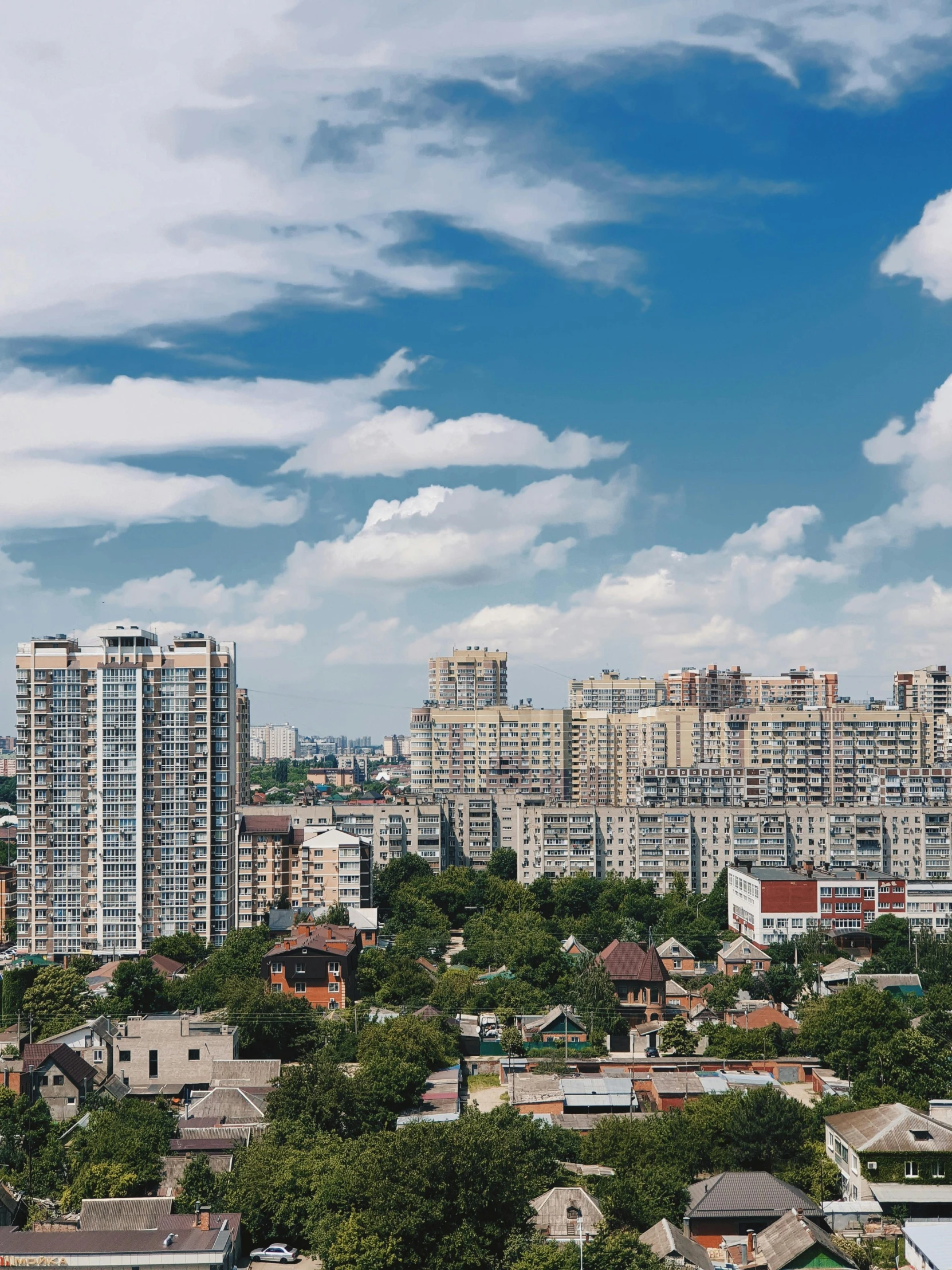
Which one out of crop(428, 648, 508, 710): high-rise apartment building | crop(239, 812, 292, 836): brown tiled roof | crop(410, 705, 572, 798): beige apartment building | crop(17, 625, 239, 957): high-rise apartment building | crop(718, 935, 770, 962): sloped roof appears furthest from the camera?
crop(428, 648, 508, 710): high-rise apartment building

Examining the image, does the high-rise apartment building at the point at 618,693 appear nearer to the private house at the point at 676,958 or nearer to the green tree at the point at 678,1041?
the private house at the point at 676,958

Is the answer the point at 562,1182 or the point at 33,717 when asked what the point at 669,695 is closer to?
the point at 33,717

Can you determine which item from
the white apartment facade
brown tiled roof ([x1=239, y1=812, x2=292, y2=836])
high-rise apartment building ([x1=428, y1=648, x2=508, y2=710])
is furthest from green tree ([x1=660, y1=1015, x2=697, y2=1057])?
the white apartment facade

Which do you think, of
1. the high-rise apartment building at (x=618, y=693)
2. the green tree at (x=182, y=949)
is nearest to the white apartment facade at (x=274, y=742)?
the high-rise apartment building at (x=618, y=693)

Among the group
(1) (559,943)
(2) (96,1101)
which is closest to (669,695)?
(1) (559,943)

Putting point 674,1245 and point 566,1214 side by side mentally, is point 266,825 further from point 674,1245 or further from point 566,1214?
point 674,1245

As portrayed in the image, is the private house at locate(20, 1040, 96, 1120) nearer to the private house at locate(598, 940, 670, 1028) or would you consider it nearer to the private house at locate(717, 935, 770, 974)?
the private house at locate(598, 940, 670, 1028)

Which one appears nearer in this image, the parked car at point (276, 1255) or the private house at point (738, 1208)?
the parked car at point (276, 1255)
